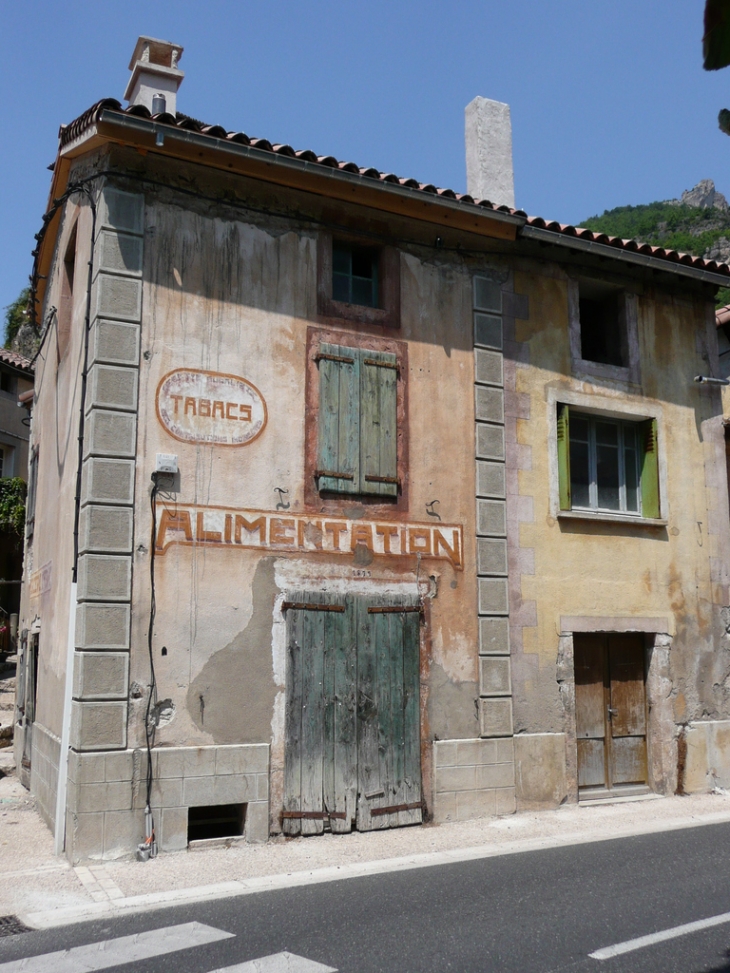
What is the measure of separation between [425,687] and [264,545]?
224 cm

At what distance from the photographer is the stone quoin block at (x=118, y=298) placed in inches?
334

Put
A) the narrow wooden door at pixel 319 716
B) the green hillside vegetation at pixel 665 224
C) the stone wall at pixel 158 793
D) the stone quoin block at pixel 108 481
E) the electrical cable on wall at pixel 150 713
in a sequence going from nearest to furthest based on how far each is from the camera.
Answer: the stone wall at pixel 158 793, the electrical cable on wall at pixel 150 713, the stone quoin block at pixel 108 481, the narrow wooden door at pixel 319 716, the green hillside vegetation at pixel 665 224

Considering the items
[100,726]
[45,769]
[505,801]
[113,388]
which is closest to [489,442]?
[505,801]

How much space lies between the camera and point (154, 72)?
33.2 feet

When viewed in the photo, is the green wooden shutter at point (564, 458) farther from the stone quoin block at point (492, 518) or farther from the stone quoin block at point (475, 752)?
the stone quoin block at point (475, 752)

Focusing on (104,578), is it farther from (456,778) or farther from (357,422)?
(456,778)

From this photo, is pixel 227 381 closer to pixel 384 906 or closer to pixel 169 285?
pixel 169 285

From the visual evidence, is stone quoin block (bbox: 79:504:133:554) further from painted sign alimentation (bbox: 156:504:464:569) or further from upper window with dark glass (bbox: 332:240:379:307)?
upper window with dark glass (bbox: 332:240:379:307)

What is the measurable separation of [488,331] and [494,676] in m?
3.86

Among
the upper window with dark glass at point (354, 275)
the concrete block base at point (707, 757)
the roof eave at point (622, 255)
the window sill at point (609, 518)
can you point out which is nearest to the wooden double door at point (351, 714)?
the window sill at point (609, 518)

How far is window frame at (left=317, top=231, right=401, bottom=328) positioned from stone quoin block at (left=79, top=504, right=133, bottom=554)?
3.02 meters

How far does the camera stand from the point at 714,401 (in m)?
12.2

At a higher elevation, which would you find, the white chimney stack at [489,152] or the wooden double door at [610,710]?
the white chimney stack at [489,152]

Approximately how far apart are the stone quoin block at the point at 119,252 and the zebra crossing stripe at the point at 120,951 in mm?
5692
